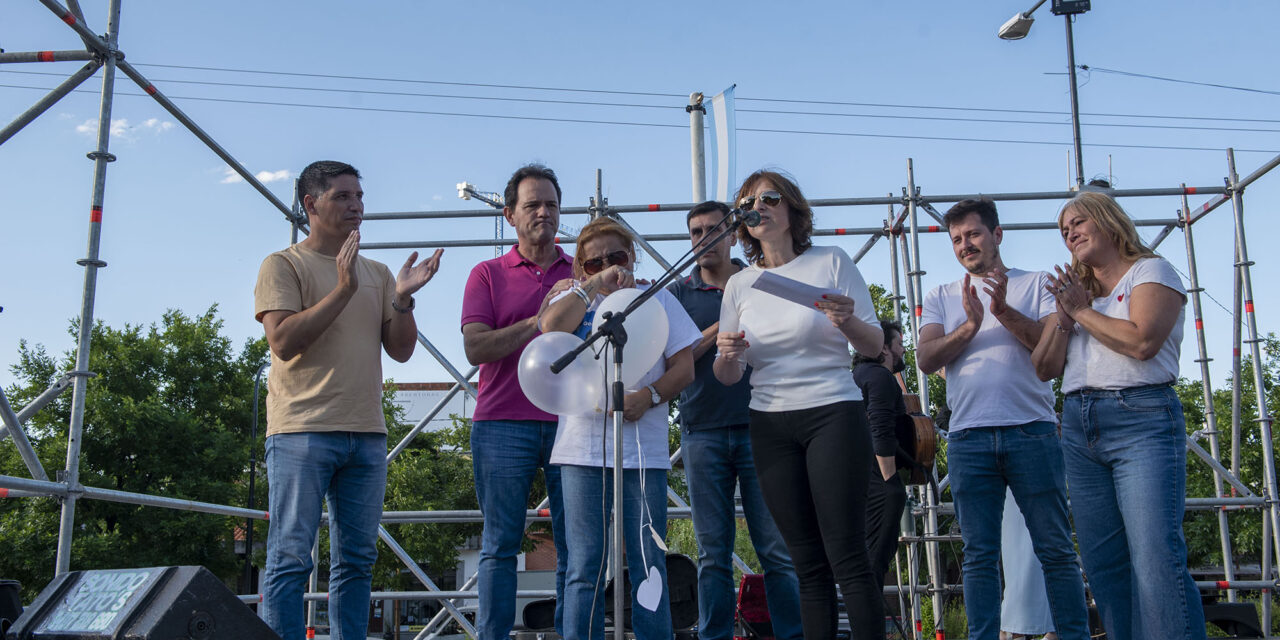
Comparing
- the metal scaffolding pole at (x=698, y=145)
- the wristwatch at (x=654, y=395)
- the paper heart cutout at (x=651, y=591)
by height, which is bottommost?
the paper heart cutout at (x=651, y=591)

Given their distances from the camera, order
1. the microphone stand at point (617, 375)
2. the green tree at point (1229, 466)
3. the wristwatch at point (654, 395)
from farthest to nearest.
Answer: the green tree at point (1229, 466) → the wristwatch at point (654, 395) → the microphone stand at point (617, 375)

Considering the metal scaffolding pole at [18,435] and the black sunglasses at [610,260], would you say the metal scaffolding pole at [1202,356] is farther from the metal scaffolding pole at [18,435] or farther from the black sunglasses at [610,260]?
the metal scaffolding pole at [18,435]

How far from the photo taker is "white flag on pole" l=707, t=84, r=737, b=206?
4980 mm

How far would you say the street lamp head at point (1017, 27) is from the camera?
7.94 meters

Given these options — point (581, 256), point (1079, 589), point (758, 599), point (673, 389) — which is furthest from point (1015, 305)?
point (758, 599)

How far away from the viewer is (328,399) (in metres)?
3.07

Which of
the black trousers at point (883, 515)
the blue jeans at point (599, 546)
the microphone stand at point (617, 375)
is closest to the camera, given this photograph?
the microphone stand at point (617, 375)

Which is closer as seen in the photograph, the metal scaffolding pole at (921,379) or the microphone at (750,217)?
the microphone at (750,217)

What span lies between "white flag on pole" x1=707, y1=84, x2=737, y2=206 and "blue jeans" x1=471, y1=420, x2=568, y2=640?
2092 millimetres

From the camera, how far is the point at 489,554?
121 inches

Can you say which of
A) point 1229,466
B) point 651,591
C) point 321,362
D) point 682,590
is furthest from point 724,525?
point 1229,466

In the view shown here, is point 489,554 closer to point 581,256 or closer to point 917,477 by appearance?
point 581,256

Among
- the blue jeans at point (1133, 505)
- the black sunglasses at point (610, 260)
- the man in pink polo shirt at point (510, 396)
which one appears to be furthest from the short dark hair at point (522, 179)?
the blue jeans at point (1133, 505)

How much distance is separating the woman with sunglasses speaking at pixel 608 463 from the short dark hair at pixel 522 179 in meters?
0.44
